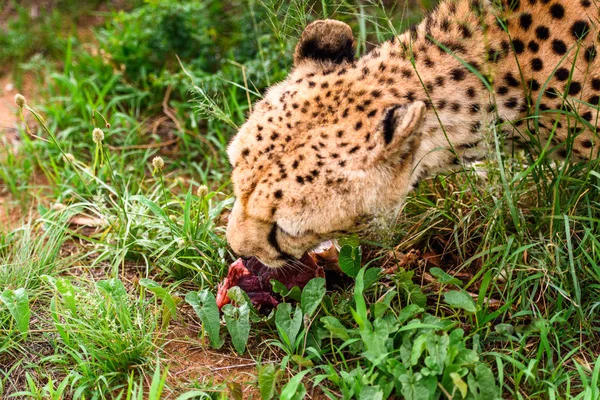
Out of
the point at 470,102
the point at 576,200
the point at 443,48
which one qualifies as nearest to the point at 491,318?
the point at 576,200

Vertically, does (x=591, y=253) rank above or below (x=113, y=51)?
below

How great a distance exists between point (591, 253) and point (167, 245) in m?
2.09

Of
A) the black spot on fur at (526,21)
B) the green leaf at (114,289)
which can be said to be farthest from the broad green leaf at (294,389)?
the black spot on fur at (526,21)

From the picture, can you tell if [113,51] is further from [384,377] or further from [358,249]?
[384,377]

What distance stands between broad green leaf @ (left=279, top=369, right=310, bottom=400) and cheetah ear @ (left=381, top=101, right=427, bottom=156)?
3.22ft

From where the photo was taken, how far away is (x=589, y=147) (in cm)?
342

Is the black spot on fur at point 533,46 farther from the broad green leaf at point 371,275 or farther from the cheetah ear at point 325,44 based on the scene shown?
the broad green leaf at point 371,275

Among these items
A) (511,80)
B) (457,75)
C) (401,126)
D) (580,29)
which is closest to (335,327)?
(401,126)

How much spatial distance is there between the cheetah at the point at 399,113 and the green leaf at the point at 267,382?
475 millimetres

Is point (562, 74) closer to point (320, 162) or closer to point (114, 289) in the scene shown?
point (320, 162)

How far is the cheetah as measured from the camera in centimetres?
300

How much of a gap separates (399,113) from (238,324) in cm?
122

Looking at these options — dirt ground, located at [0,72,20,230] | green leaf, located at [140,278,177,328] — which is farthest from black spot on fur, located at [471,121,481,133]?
dirt ground, located at [0,72,20,230]

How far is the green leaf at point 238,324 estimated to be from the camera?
133 inches
